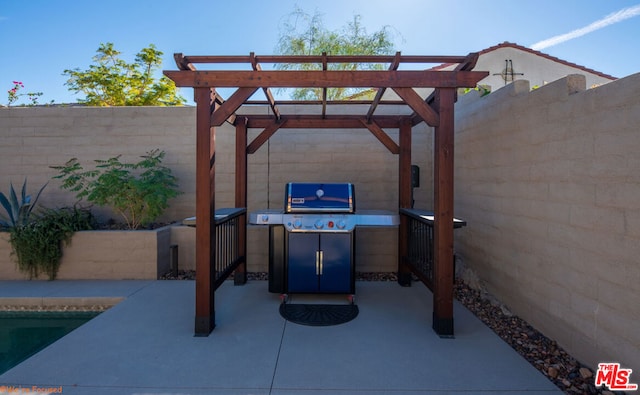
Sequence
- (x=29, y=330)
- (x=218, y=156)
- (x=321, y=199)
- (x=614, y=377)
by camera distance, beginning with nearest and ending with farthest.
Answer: (x=614, y=377), (x=29, y=330), (x=321, y=199), (x=218, y=156)

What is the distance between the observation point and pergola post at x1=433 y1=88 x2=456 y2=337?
8.92 ft

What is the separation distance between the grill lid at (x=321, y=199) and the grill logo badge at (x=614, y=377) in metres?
2.21

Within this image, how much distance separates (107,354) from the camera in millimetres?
2414

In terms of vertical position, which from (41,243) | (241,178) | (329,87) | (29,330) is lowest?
(29,330)

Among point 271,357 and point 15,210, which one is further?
point 15,210

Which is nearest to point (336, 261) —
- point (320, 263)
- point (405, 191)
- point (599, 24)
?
point (320, 263)

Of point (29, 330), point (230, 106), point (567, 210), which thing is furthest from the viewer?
point (29, 330)

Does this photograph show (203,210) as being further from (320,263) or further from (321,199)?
(320,263)

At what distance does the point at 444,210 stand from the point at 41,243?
4.94m

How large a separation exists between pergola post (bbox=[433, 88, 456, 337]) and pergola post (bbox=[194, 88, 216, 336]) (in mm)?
1984

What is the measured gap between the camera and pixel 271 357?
2389 millimetres

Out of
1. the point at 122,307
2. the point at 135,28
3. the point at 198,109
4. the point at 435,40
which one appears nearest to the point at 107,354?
the point at 122,307

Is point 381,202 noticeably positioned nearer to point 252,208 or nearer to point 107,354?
point 252,208

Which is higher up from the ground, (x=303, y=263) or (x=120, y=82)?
(x=120, y=82)
